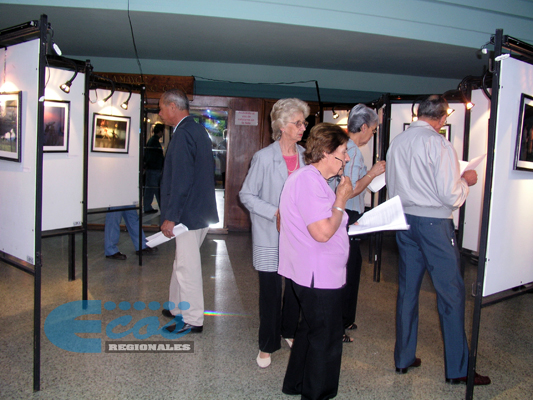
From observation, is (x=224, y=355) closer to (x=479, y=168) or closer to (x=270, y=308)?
(x=270, y=308)

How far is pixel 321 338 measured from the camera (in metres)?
1.90

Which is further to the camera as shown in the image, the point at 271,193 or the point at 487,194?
the point at 271,193

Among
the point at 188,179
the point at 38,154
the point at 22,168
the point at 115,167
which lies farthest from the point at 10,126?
the point at 115,167

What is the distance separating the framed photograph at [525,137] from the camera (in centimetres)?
207

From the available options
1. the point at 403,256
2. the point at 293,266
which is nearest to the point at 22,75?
the point at 293,266

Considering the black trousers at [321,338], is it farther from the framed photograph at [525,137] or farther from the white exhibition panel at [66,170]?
the white exhibition panel at [66,170]

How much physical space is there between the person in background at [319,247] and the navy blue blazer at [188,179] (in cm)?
106

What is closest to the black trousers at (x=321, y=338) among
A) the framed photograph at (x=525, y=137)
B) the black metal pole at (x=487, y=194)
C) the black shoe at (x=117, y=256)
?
the black metal pole at (x=487, y=194)

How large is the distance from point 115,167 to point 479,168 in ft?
11.8

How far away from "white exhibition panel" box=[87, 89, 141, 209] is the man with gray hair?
10.1ft

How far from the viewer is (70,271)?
403 cm

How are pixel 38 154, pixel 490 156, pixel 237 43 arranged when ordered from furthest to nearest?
pixel 237 43 → pixel 38 154 → pixel 490 156

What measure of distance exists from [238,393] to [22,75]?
6.79ft

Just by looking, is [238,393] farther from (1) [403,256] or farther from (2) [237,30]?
(2) [237,30]
